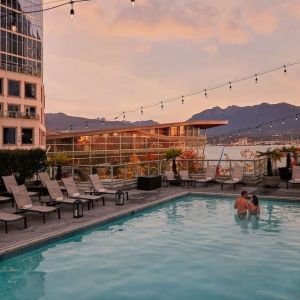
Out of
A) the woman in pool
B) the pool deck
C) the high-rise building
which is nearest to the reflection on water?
the pool deck

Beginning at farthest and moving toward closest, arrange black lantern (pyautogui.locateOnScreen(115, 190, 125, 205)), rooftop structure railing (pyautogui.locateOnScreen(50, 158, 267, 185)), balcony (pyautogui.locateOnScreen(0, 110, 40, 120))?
1. balcony (pyautogui.locateOnScreen(0, 110, 40, 120))
2. rooftop structure railing (pyautogui.locateOnScreen(50, 158, 267, 185))
3. black lantern (pyautogui.locateOnScreen(115, 190, 125, 205))

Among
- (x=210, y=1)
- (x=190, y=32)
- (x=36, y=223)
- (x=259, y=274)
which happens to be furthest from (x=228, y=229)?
(x=190, y=32)

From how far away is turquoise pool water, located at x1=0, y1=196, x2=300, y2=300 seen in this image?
313 inches

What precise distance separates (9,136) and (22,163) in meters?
38.0

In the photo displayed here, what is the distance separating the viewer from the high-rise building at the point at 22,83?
180 ft

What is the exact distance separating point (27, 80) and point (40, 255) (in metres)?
56.1

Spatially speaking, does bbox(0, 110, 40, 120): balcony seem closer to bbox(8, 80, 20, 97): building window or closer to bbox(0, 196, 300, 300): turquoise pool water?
bbox(8, 80, 20, 97): building window

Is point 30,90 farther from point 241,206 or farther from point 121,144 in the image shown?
point 241,206

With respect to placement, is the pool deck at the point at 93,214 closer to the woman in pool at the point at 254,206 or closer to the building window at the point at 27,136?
the woman in pool at the point at 254,206

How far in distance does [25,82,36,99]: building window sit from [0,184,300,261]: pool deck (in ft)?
154

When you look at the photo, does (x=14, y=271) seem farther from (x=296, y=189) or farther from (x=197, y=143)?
(x=197, y=143)

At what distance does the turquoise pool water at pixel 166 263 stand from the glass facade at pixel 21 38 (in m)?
64.5

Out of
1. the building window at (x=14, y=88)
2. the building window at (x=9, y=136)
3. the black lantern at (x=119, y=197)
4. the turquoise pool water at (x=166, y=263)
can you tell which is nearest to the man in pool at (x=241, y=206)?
the turquoise pool water at (x=166, y=263)

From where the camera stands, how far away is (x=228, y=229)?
12.9m
